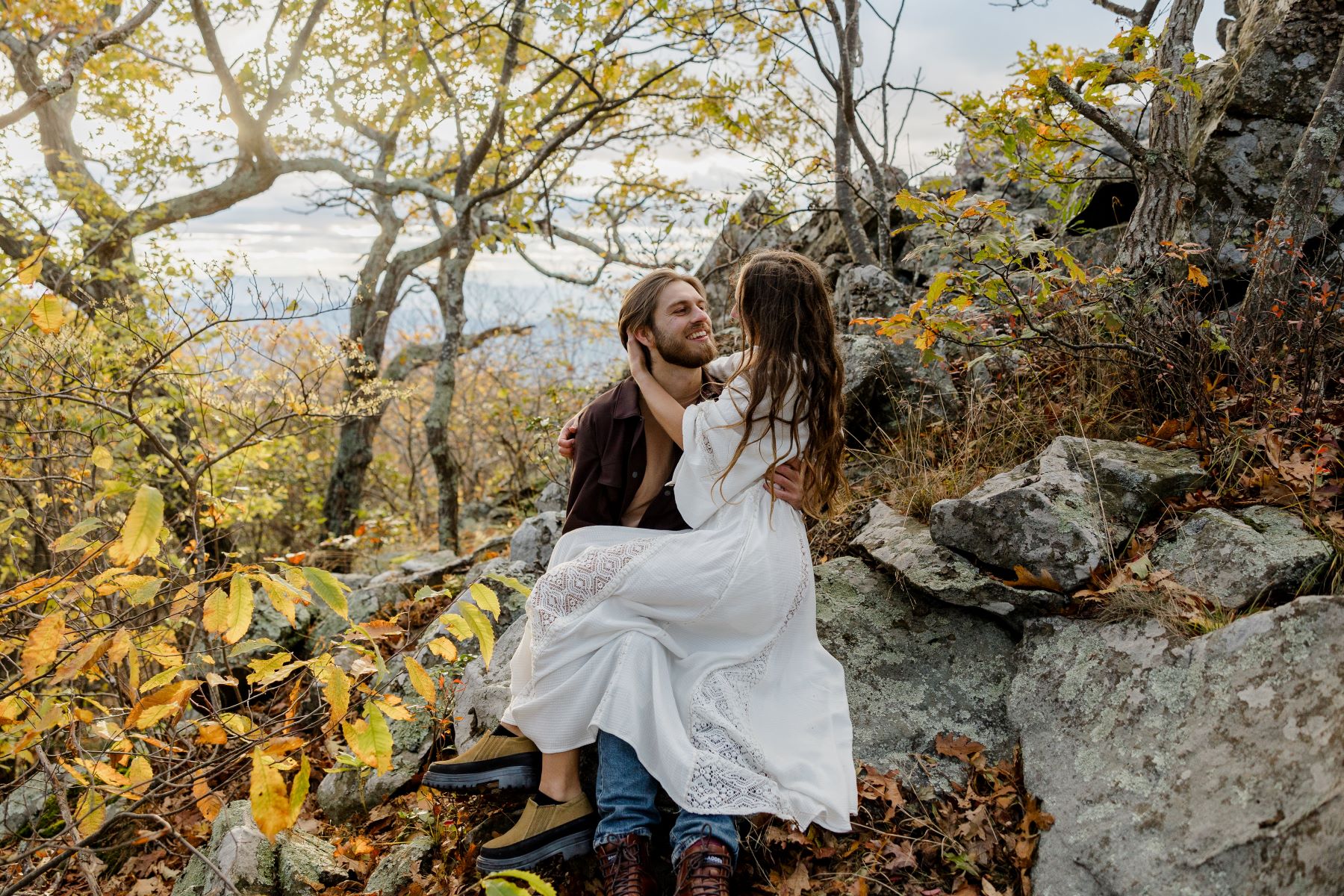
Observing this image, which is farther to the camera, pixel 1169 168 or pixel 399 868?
pixel 1169 168

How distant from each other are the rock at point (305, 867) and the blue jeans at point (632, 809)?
1.26m

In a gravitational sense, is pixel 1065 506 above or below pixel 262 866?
above

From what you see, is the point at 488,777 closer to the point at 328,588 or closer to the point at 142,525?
the point at 328,588

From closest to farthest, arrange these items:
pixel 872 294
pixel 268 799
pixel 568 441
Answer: pixel 268 799, pixel 568 441, pixel 872 294

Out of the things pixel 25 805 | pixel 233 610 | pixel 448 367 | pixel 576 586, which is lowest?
pixel 25 805

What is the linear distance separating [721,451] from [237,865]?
8.10 feet

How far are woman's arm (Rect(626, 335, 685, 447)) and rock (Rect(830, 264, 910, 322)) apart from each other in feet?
8.01

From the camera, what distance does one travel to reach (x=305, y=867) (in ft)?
10.6

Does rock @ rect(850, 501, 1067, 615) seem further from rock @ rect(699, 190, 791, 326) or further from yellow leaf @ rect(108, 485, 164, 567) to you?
rock @ rect(699, 190, 791, 326)

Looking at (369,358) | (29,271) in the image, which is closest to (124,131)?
(369,358)

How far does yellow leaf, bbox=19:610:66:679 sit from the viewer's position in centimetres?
220

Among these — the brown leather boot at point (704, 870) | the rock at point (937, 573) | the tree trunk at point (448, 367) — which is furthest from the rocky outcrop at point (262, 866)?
the tree trunk at point (448, 367)

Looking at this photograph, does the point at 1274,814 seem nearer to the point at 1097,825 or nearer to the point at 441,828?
the point at 1097,825

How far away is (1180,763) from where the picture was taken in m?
2.57
